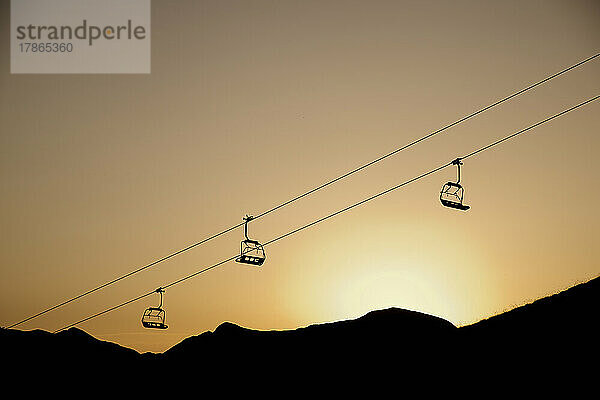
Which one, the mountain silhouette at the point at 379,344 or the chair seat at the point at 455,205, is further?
the mountain silhouette at the point at 379,344

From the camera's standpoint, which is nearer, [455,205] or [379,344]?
[455,205]

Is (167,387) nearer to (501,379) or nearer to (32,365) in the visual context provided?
(32,365)

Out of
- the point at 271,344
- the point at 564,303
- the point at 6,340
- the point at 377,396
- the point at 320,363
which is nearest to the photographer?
the point at 564,303

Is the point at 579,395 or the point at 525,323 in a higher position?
the point at 525,323

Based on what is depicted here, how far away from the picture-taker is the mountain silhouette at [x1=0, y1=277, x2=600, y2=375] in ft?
187

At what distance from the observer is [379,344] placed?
86.9 m

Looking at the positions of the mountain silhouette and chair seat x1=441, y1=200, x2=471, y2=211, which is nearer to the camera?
chair seat x1=441, y1=200, x2=471, y2=211

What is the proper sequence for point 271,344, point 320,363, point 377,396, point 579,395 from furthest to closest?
point 271,344
point 320,363
point 377,396
point 579,395

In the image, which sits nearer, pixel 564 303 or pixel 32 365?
pixel 564 303

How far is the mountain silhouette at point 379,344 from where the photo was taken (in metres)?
56.9

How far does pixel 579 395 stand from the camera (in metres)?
46.8

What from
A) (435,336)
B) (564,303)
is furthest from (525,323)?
(435,336)

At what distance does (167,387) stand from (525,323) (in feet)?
138

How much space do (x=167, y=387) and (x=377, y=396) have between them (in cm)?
3048
